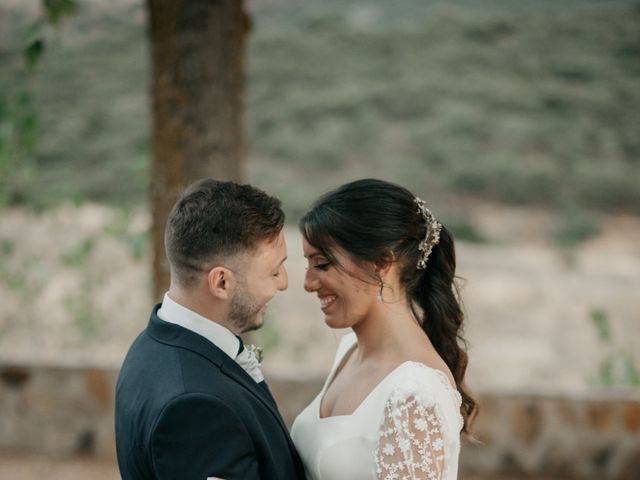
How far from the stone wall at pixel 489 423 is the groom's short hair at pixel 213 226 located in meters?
3.27

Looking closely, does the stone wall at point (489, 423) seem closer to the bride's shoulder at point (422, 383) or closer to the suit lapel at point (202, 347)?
the bride's shoulder at point (422, 383)

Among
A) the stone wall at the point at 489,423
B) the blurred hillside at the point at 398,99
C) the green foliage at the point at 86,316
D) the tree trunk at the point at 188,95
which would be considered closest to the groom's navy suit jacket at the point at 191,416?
the tree trunk at the point at 188,95

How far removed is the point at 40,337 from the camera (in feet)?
29.4

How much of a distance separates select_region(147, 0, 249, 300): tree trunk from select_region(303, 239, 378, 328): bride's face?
172 cm

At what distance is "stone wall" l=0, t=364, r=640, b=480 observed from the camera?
517 centimetres

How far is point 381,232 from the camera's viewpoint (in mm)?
2553

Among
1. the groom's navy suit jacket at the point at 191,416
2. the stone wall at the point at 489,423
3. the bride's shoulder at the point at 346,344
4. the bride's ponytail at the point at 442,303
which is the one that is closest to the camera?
the groom's navy suit jacket at the point at 191,416

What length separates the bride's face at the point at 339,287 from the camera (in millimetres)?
2584

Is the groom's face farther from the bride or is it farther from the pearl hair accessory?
the pearl hair accessory

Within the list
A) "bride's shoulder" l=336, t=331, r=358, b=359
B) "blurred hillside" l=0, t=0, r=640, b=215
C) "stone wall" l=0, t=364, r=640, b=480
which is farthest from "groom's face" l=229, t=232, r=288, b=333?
"blurred hillside" l=0, t=0, r=640, b=215

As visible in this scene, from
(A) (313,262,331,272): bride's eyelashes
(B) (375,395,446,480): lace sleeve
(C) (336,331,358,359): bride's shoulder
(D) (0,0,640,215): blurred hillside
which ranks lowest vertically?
(D) (0,0,640,215): blurred hillside

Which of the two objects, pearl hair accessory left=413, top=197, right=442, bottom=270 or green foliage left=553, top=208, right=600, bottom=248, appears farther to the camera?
green foliage left=553, top=208, right=600, bottom=248

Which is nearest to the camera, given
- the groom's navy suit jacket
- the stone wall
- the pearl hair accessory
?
the groom's navy suit jacket

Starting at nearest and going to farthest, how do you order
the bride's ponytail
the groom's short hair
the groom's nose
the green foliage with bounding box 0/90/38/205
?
the groom's short hair < the groom's nose < the bride's ponytail < the green foliage with bounding box 0/90/38/205
